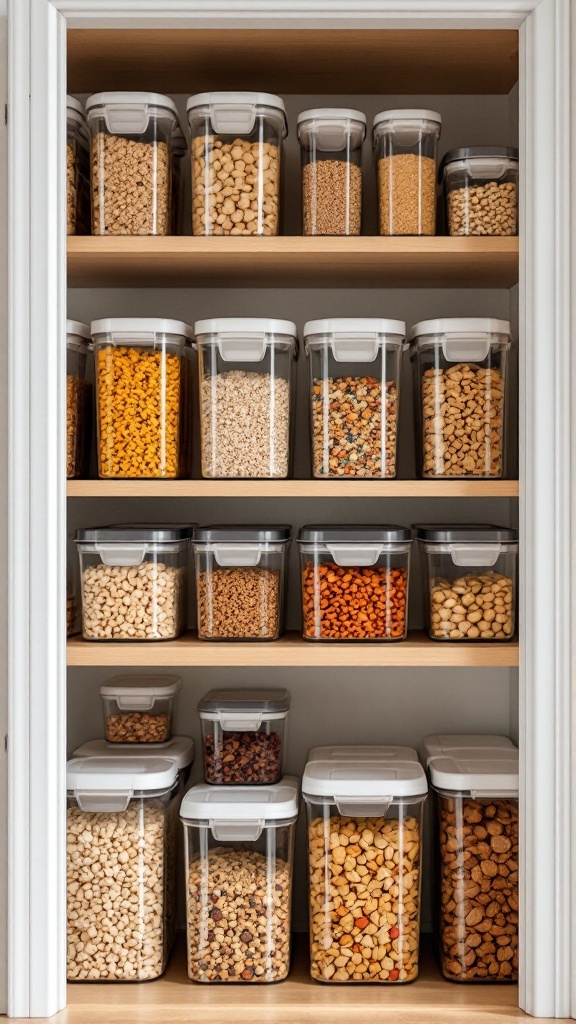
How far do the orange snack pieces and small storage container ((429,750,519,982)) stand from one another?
0.29 m

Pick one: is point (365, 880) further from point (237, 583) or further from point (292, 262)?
point (292, 262)

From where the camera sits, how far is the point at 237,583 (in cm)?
160

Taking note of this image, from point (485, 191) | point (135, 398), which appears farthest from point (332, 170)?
point (135, 398)

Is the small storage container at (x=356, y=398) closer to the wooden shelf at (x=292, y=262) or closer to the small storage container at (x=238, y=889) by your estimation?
the wooden shelf at (x=292, y=262)

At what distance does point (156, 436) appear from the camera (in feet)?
5.21

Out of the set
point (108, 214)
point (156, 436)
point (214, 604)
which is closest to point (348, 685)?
point (214, 604)

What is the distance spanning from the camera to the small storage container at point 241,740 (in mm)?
1641

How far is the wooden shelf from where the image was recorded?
1.55m

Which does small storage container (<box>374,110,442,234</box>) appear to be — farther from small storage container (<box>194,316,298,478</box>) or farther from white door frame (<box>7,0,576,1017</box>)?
small storage container (<box>194,316,298,478</box>)

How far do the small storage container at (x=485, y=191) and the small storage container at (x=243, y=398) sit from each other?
0.37m

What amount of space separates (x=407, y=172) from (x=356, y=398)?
0.42 metres

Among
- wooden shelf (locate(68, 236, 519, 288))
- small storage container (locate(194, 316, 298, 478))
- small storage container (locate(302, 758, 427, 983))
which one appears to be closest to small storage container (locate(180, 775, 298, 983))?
small storage container (locate(302, 758, 427, 983))
